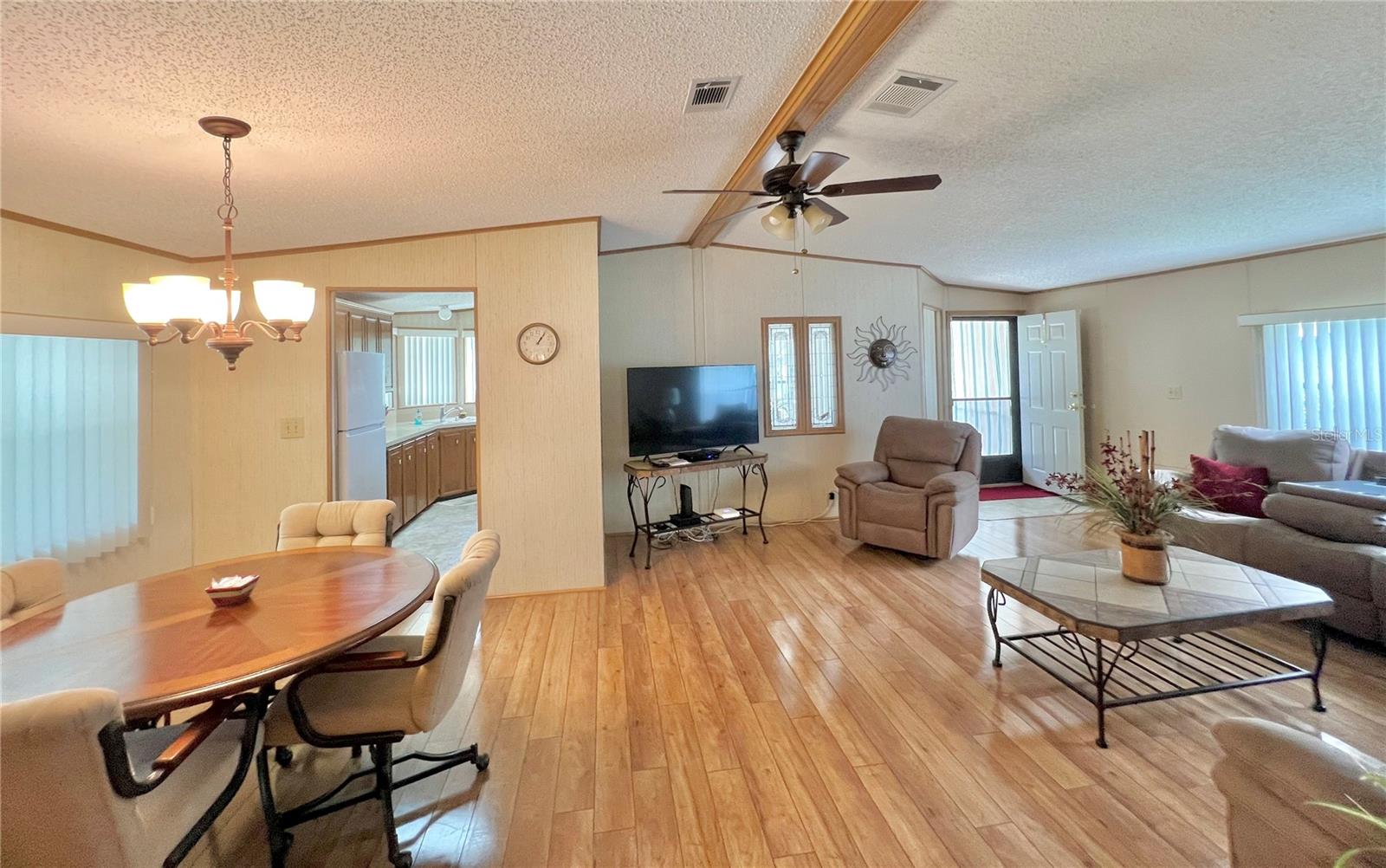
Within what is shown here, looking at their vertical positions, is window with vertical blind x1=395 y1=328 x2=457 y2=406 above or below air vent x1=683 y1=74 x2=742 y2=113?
below

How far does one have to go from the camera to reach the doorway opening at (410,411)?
12.9 ft

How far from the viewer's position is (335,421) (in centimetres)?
383

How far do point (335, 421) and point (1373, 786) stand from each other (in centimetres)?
463

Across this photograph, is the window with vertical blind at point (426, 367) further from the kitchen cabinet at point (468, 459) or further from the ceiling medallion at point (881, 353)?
the ceiling medallion at point (881, 353)

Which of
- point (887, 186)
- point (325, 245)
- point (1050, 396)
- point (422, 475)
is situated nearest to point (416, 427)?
point (422, 475)

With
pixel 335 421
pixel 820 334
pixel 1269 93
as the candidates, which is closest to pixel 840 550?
pixel 820 334

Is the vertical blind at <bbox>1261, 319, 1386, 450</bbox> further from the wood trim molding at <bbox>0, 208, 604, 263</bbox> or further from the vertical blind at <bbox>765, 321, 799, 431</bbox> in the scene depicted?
the wood trim molding at <bbox>0, 208, 604, 263</bbox>

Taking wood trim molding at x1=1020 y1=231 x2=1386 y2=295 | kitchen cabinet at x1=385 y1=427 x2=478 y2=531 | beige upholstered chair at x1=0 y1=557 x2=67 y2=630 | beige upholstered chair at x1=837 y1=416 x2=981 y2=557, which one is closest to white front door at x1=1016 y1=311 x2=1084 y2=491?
wood trim molding at x1=1020 y1=231 x2=1386 y2=295

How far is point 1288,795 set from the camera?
114 centimetres

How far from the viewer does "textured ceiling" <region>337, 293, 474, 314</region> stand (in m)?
6.24

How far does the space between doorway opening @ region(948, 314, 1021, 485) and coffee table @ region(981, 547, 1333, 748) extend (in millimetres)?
4147

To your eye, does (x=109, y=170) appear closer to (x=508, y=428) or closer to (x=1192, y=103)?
(x=508, y=428)

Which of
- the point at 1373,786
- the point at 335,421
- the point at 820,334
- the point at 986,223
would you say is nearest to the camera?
the point at 1373,786

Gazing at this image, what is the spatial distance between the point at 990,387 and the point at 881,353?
219cm
